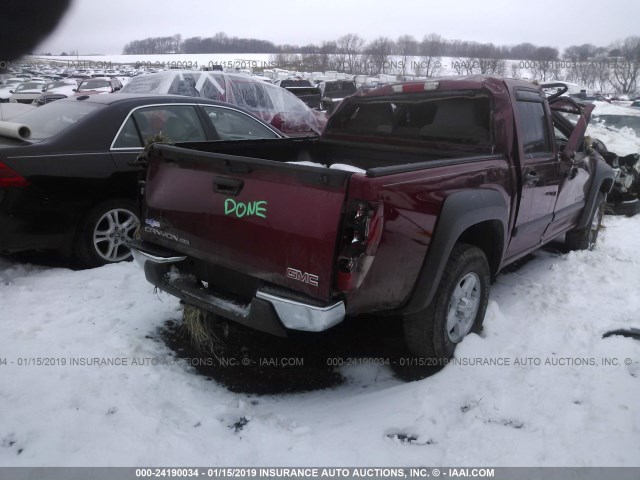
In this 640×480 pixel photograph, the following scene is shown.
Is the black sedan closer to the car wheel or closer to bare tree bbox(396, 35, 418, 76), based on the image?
the car wheel

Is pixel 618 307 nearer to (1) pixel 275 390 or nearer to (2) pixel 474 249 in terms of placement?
(2) pixel 474 249

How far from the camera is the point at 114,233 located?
4.72 m

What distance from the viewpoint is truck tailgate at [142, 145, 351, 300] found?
2.54m

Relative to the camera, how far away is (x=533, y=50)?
27016mm

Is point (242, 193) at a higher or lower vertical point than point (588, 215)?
higher

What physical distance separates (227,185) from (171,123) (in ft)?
8.59

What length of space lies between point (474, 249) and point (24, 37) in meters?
2.74

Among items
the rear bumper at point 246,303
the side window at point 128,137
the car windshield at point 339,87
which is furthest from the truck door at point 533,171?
the car windshield at point 339,87

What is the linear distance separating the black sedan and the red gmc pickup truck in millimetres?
1251

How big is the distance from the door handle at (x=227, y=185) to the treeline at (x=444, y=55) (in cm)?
71

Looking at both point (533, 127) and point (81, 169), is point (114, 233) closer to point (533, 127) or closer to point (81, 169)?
point (81, 169)

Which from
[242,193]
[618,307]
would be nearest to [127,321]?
[242,193]

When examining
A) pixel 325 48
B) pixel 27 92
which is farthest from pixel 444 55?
pixel 325 48

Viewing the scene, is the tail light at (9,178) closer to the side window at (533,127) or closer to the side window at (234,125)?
the side window at (234,125)
